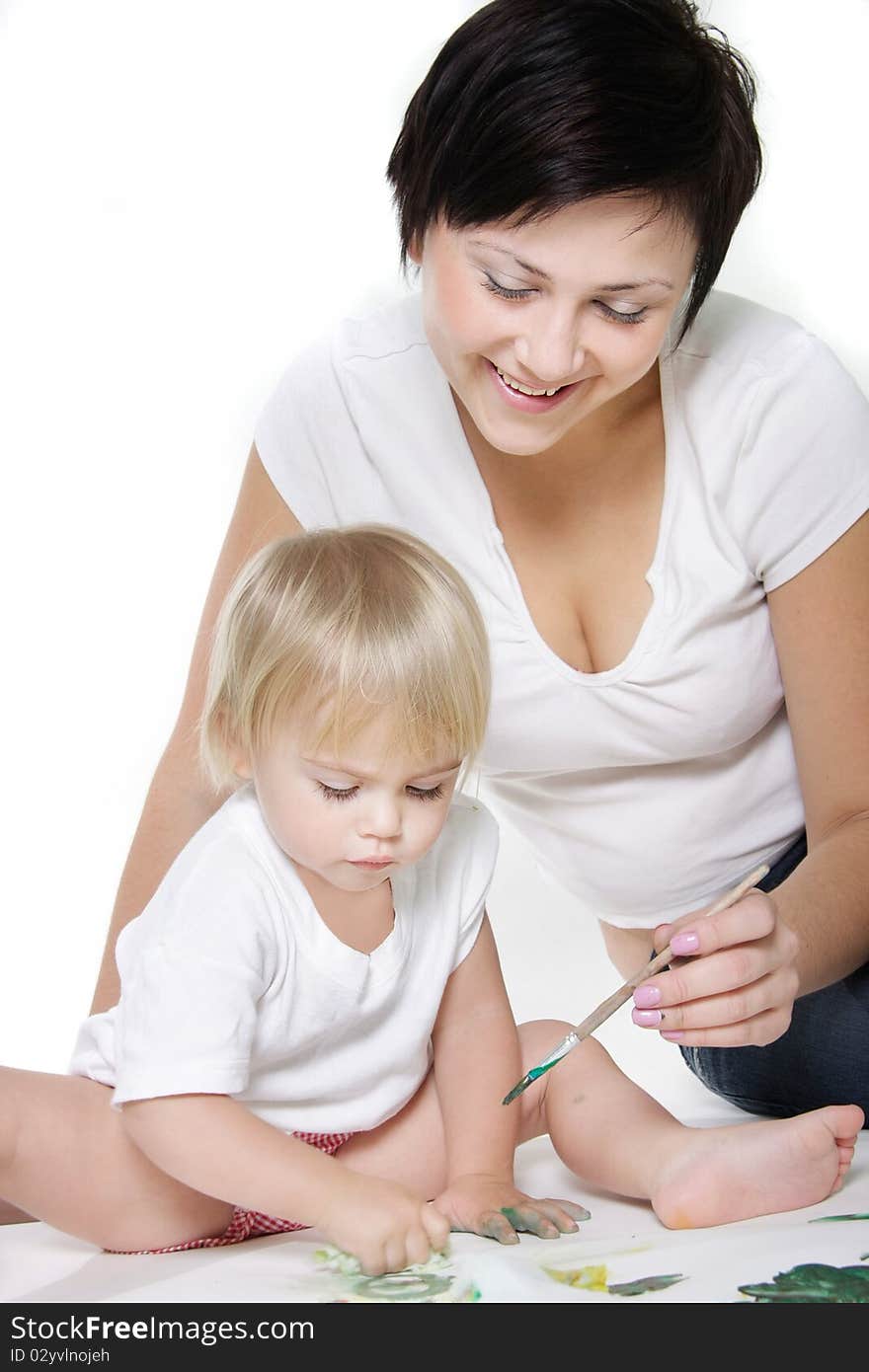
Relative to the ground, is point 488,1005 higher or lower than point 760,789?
lower

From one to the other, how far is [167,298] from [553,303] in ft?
4.11

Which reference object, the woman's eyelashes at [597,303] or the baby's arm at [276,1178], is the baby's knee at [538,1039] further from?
the woman's eyelashes at [597,303]

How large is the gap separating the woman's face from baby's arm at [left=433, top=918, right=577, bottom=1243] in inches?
18.3

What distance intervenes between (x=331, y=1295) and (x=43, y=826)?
141cm

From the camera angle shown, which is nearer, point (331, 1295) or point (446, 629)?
point (331, 1295)

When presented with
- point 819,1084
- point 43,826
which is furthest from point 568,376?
point 43,826

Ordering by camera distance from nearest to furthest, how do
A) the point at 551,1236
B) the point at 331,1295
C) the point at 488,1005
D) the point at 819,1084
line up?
the point at 331,1295 < the point at 551,1236 < the point at 488,1005 < the point at 819,1084

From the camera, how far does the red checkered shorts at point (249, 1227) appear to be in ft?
4.27

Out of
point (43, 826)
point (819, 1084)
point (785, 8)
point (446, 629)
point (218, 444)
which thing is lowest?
point (819, 1084)

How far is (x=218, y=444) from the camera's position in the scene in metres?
2.44

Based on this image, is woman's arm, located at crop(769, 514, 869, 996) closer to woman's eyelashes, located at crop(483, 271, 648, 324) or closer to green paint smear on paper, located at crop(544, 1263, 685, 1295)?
woman's eyelashes, located at crop(483, 271, 648, 324)

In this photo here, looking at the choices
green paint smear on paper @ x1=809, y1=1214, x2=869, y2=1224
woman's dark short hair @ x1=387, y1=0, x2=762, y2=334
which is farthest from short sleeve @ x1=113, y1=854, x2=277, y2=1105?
woman's dark short hair @ x1=387, y1=0, x2=762, y2=334

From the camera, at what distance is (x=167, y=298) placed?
2.42 meters

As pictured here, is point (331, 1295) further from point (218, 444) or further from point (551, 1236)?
point (218, 444)
